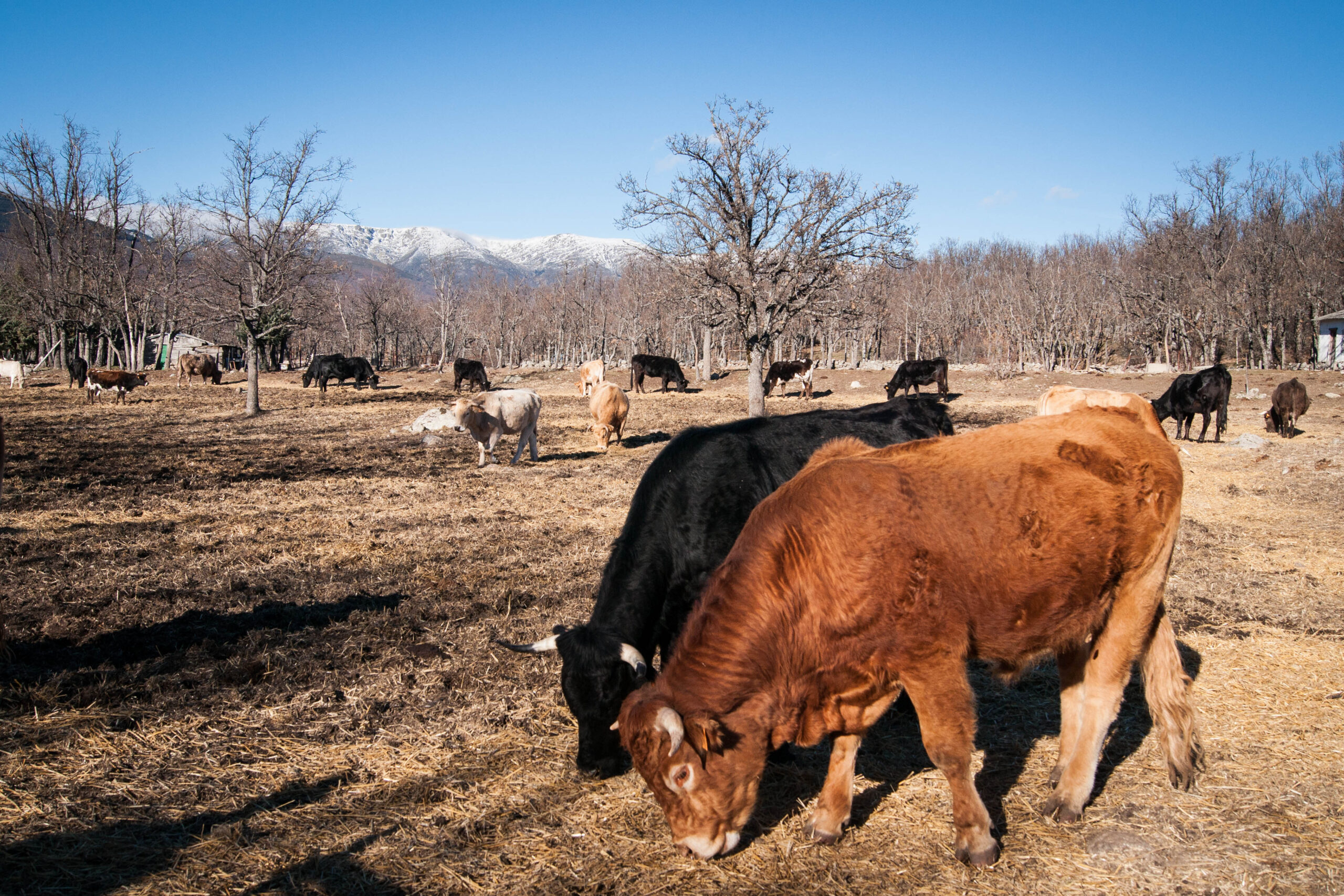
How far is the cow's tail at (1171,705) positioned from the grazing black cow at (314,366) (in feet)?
Answer: 124

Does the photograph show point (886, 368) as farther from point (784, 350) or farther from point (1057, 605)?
point (1057, 605)

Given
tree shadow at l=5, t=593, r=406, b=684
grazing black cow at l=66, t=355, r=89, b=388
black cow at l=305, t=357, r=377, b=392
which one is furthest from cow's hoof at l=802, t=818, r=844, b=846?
grazing black cow at l=66, t=355, r=89, b=388

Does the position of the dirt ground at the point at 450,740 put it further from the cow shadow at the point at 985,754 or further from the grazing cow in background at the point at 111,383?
the grazing cow in background at the point at 111,383

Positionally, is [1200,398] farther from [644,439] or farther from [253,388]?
[253,388]

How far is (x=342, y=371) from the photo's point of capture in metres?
37.4

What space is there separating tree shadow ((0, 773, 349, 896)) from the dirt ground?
1 centimetres

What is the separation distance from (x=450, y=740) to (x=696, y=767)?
1992 millimetres

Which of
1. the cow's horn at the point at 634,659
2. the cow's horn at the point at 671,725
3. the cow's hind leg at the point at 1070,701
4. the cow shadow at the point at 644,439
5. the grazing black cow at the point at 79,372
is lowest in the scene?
the cow's hind leg at the point at 1070,701

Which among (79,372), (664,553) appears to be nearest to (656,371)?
(79,372)

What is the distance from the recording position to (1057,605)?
323 centimetres

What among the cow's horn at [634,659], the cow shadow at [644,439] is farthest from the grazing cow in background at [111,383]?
the cow's horn at [634,659]

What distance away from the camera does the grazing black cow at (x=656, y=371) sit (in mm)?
38250

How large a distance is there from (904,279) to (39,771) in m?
94.6

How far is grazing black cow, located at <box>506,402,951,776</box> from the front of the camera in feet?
12.4
